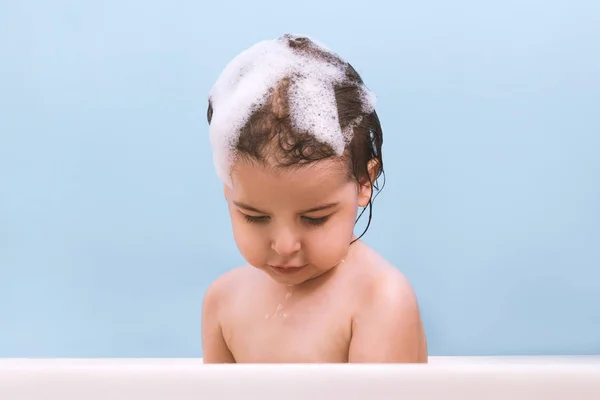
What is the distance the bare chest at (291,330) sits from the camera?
129 centimetres

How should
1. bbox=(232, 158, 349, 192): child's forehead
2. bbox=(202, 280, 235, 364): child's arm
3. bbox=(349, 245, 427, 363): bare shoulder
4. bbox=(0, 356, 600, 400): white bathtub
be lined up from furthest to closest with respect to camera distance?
bbox=(202, 280, 235, 364): child's arm, bbox=(349, 245, 427, 363): bare shoulder, bbox=(232, 158, 349, 192): child's forehead, bbox=(0, 356, 600, 400): white bathtub

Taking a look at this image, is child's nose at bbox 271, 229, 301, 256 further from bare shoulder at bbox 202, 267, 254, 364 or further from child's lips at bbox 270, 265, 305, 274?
bare shoulder at bbox 202, 267, 254, 364

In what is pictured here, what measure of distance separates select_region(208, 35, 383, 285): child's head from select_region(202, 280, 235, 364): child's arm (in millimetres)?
215

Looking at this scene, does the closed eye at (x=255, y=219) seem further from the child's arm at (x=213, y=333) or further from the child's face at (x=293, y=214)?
the child's arm at (x=213, y=333)

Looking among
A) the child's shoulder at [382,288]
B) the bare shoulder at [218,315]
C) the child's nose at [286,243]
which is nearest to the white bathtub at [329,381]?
the child's nose at [286,243]

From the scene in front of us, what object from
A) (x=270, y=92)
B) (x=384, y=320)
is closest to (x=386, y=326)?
(x=384, y=320)

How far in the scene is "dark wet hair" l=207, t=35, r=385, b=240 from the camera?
1160 millimetres

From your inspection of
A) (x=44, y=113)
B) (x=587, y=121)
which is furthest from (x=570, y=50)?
(x=44, y=113)

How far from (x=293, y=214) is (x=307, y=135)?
0.13m

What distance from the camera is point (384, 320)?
4.13ft

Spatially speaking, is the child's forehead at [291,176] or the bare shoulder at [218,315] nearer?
the child's forehead at [291,176]

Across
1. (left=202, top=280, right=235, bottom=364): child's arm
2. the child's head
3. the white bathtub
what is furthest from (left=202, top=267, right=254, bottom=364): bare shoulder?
the white bathtub

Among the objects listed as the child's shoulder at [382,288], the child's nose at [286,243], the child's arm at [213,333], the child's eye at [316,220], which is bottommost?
the child's arm at [213,333]

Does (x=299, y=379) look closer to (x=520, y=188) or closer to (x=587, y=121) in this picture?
(x=520, y=188)
